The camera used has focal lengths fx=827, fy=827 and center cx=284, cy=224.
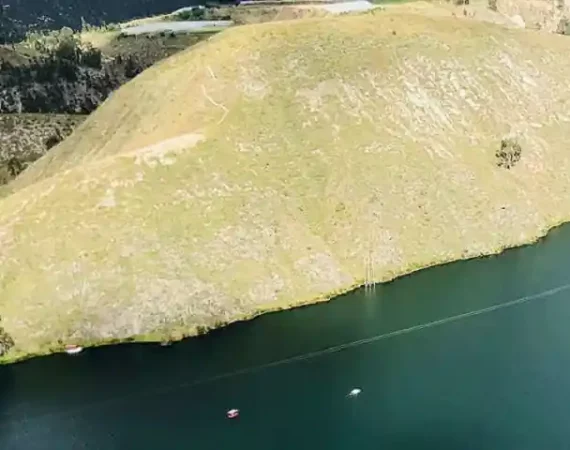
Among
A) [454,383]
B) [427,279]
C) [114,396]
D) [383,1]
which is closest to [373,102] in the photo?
[427,279]

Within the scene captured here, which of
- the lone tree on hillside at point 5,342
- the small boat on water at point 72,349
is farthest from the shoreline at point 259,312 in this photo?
the lone tree on hillside at point 5,342

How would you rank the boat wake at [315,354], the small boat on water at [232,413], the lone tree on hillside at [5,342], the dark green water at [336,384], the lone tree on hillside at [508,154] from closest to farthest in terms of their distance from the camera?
1. the dark green water at [336,384]
2. the small boat on water at [232,413]
3. the boat wake at [315,354]
4. the lone tree on hillside at [5,342]
5. the lone tree on hillside at [508,154]

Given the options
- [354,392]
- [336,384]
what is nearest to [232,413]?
[336,384]

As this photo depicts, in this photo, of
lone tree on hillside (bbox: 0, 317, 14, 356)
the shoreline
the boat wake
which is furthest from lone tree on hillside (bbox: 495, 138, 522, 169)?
lone tree on hillside (bbox: 0, 317, 14, 356)

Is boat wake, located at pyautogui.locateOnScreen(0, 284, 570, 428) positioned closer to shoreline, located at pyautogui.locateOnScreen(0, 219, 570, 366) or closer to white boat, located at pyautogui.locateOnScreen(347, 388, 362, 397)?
white boat, located at pyautogui.locateOnScreen(347, 388, 362, 397)

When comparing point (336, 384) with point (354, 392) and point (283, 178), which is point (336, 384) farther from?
point (283, 178)

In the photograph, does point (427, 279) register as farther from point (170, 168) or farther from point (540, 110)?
point (540, 110)

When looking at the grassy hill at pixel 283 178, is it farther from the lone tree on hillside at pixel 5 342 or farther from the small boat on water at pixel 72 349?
the small boat on water at pixel 72 349
